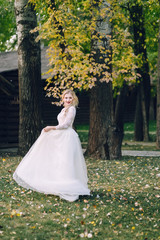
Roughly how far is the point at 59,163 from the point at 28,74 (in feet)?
24.7

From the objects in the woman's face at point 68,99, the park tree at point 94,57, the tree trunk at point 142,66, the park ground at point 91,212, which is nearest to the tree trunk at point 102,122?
the park tree at point 94,57

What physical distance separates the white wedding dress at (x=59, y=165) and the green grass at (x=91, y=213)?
24cm

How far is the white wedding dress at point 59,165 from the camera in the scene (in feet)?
26.7

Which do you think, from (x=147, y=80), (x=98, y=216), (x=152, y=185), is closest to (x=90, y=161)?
(x=152, y=185)

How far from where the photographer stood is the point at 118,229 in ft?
21.5

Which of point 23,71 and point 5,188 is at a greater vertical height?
point 23,71

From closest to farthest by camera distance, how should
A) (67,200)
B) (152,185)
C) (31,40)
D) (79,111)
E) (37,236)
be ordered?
1. (37,236)
2. (67,200)
3. (152,185)
4. (31,40)
5. (79,111)

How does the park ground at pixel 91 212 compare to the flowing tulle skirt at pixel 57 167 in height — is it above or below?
below

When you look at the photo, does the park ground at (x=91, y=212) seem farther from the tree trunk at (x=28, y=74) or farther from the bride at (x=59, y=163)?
the tree trunk at (x=28, y=74)

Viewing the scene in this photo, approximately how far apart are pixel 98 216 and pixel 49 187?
1387 millimetres

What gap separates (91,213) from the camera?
730 centimetres

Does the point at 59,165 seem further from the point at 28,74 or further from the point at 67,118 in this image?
the point at 28,74

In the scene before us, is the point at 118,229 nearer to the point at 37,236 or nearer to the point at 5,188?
the point at 37,236

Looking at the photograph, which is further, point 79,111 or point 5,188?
point 79,111
